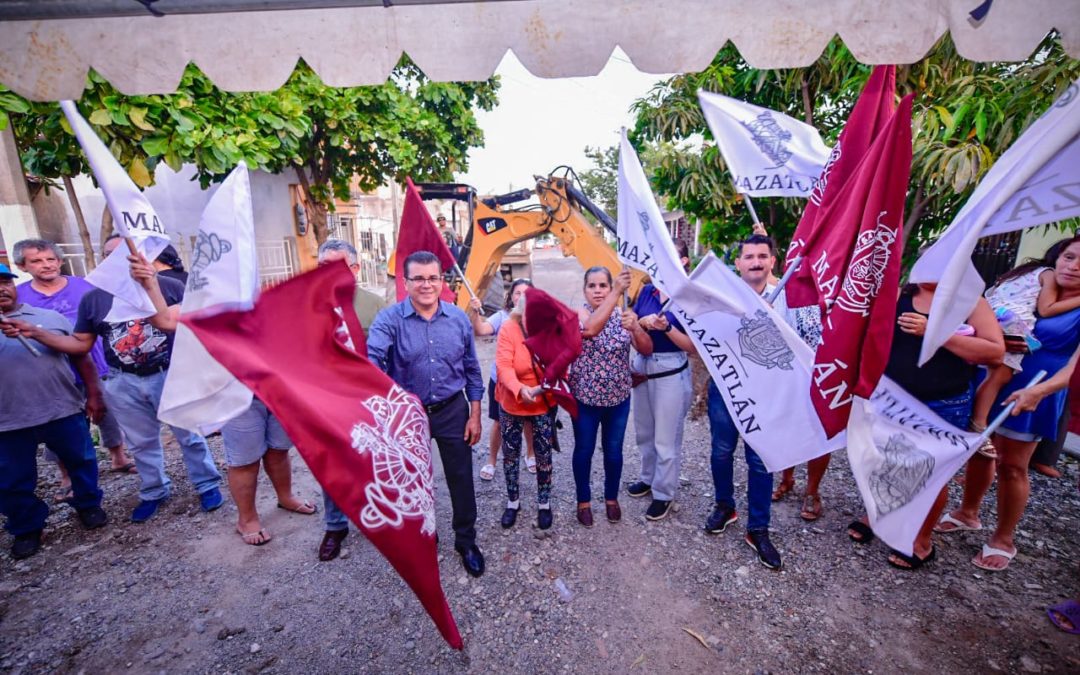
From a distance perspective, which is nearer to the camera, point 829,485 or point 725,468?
point 725,468

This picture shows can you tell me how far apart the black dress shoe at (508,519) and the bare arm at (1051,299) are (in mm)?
3702

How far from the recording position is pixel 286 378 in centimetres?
187

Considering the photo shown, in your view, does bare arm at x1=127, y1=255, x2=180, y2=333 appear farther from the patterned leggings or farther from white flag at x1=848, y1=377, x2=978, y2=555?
white flag at x1=848, y1=377, x2=978, y2=555

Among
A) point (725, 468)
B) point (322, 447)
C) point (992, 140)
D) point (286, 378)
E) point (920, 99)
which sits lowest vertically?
point (725, 468)

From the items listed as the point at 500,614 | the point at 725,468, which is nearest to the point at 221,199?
the point at 500,614

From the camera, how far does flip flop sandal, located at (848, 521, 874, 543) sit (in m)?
3.19

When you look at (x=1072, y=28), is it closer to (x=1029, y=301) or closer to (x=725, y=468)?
(x=1029, y=301)

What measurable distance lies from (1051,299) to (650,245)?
8.31ft

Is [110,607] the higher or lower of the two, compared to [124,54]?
lower

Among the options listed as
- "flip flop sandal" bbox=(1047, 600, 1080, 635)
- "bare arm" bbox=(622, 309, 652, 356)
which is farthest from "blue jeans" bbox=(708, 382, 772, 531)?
"flip flop sandal" bbox=(1047, 600, 1080, 635)

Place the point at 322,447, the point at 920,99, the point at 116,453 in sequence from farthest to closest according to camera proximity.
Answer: the point at 920,99 < the point at 116,453 < the point at 322,447

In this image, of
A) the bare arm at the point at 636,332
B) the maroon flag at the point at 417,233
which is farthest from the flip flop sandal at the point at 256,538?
the bare arm at the point at 636,332

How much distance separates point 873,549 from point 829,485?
2.89 ft

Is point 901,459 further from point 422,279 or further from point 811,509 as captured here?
point 422,279
